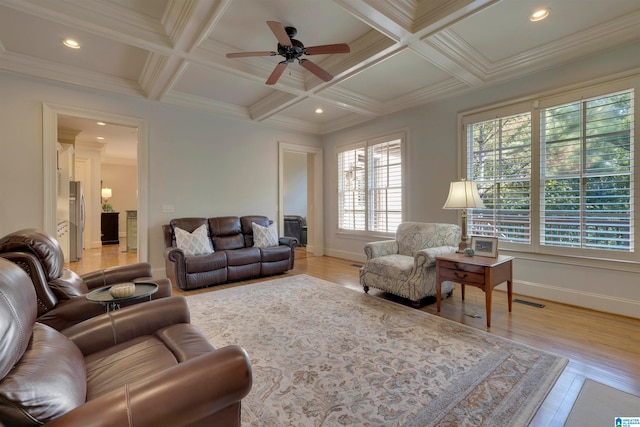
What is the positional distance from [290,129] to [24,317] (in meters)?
5.53

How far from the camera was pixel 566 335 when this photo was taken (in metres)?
2.55

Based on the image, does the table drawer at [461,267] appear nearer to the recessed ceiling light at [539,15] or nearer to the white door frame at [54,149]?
the recessed ceiling light at [539,15]

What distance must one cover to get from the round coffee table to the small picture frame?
310cm

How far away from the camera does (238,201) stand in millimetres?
5504

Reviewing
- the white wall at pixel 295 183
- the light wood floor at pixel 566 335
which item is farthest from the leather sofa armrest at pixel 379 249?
the white wall at pixel 295 183

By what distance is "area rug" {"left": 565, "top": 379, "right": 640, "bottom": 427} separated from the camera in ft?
5.07

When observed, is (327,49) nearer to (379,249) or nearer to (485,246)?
(379,249)

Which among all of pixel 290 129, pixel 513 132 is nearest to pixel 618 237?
pixel 513 132

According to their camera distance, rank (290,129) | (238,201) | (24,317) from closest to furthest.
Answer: (24,317)
(238,201)
(290,129)

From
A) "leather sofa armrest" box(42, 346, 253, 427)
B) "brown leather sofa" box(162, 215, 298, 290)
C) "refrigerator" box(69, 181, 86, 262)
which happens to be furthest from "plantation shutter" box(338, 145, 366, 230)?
"refrigerator" box(69, 181, 86, 262)

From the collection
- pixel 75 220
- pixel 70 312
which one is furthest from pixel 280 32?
pixel 75 220

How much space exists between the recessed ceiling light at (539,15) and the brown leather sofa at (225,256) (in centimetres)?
416

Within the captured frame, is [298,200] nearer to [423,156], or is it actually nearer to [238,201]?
[238,201]

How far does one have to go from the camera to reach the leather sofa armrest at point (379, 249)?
12.3 feet
